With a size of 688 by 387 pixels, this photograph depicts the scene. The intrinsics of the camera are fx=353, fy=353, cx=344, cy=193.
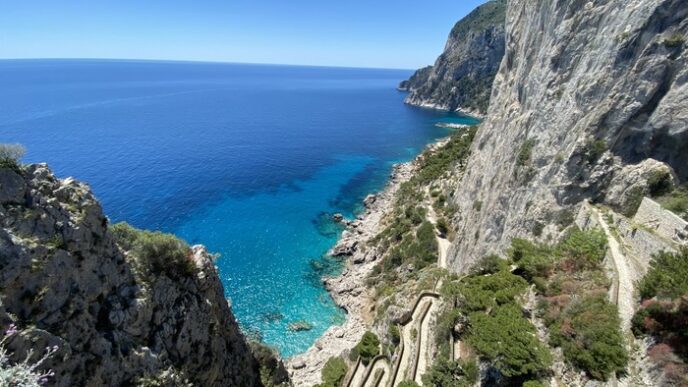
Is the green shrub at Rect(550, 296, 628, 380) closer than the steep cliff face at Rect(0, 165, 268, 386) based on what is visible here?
No

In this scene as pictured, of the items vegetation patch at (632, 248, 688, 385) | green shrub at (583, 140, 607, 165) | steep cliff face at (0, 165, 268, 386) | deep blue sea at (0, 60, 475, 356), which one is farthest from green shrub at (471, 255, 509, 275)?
deep blue sea at (0, 60, 475, 356)

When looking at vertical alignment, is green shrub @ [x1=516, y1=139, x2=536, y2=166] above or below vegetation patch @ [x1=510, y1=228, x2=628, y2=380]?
above

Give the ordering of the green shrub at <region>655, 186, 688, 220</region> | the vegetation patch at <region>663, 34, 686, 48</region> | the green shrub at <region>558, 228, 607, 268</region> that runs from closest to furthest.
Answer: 1. the green shrub at <region>655, 186, 688, 220</region>
2. the green shrub at <region>558, 228, 607, 268</region>
3. the vegetation patch at <region>663, 34, 686, 48</region>

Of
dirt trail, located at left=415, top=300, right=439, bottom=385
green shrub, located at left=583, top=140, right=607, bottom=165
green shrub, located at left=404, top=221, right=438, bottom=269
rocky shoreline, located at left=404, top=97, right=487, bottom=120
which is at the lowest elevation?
green shrub, located at left=404, top=221, right=438, bottom=269

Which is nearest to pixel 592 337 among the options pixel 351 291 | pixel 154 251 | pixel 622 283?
pixel 622 283

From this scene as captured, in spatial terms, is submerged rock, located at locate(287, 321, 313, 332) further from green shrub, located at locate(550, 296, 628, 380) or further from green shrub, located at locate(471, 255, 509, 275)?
green shrub, located at locate(550, 296, 628, 380)

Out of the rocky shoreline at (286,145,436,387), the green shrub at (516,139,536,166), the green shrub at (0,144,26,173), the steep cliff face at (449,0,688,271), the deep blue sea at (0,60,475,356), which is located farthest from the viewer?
the deep blue sea at (0,60,475,356)

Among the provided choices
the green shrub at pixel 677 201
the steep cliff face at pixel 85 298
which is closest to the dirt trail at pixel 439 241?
the green shrub at pixel 677 201
